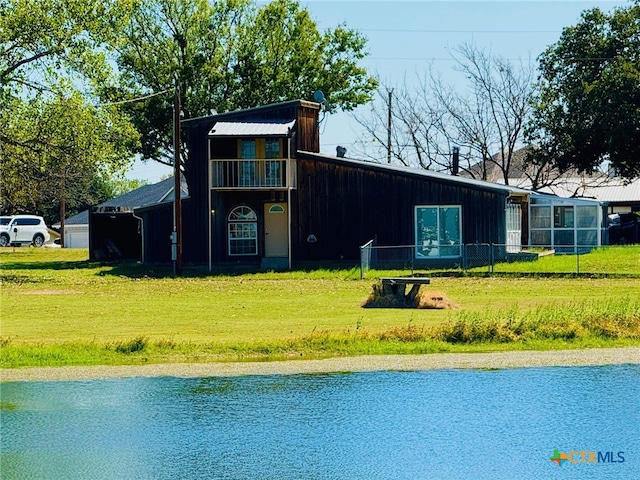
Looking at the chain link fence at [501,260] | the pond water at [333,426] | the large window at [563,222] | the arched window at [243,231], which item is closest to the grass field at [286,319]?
the chain link fence at [501,260]

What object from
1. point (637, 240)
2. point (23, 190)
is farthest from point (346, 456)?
point (23, 190)

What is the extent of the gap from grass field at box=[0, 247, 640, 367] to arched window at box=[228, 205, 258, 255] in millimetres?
7463

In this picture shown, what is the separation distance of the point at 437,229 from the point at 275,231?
22.5 feet

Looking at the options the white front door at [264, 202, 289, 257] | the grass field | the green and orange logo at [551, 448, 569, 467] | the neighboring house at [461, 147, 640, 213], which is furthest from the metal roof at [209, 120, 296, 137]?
the green and orange logo at [551, 448, 569, 467]

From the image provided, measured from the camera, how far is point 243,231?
4584 centimetres

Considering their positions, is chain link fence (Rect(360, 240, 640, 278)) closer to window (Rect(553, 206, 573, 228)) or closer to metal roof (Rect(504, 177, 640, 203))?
window (Rect(553, 206, 573, 228))

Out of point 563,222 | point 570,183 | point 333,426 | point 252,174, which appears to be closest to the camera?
point 333,426

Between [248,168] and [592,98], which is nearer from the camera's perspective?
[248,168]

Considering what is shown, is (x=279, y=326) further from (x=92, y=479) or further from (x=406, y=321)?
(x=92, y=479)

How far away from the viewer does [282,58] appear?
61562 mm

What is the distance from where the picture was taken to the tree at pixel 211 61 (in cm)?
5966

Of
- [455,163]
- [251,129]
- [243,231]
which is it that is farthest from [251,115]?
[455,163]

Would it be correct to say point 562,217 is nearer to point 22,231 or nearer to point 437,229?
point 437,229

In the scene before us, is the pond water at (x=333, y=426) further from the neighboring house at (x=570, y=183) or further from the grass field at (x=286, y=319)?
the neighboring house at (x=570, y=183)
